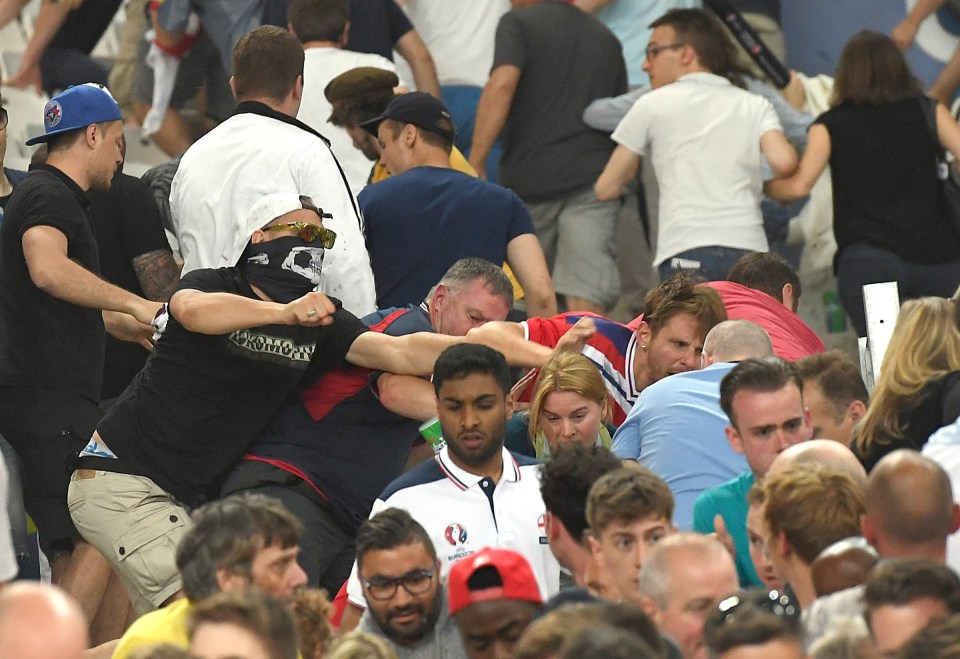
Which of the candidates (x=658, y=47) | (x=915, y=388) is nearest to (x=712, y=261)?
(x=658, y=47)

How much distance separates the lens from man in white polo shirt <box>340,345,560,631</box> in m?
6.20

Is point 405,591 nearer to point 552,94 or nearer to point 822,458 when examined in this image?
point 822,458

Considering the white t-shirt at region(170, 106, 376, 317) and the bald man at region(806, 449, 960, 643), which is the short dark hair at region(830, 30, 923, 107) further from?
the bald man at region(806, 449, 960, 643)

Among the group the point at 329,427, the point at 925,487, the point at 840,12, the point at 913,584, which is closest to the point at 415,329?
the point at 329,427

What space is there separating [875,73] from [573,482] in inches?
154

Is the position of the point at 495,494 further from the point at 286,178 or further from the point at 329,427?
the point at 286,178

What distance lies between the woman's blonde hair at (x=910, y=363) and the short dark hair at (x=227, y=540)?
2092 millimetres

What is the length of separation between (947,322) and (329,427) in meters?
2.08

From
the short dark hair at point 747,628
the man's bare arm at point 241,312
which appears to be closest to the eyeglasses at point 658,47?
the man's bare arm at point 241,312

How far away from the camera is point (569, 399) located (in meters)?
6.75

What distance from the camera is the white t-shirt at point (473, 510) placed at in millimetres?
6176

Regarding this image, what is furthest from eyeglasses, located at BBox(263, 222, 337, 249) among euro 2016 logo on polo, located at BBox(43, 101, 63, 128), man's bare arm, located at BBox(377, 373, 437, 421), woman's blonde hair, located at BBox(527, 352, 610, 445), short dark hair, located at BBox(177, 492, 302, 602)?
short dark hair, located at BBox(177, 492, 302, 602)

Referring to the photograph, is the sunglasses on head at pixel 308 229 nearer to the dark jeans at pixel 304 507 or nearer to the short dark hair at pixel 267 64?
the dark jeans at pixel 304 507

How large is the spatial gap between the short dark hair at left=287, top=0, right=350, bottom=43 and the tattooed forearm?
1816 mm
